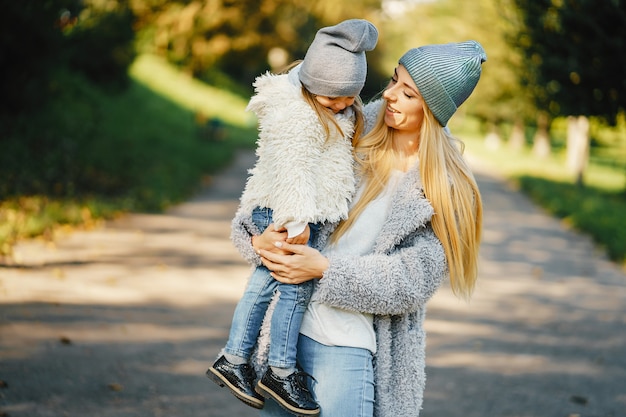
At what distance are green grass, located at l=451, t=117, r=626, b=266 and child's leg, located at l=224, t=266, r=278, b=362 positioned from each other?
8.84 meters

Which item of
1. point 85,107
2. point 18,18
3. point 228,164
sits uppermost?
point 18,18

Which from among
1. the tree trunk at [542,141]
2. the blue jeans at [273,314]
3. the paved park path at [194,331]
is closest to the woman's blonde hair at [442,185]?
the blue jeans at [273,314]

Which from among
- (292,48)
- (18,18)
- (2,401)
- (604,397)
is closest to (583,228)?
(604,397)

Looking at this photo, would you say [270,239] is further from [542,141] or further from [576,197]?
[542,141]

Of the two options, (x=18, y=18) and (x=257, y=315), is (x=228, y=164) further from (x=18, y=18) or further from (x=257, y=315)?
(x=257, y=315)

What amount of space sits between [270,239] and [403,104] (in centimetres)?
65

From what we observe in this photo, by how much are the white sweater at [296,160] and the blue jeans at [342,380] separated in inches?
17.6

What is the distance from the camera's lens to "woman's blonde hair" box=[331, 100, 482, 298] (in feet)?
8.21

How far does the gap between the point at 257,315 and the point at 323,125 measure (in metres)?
0.69

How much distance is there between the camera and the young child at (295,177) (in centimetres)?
245

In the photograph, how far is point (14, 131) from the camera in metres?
12.9

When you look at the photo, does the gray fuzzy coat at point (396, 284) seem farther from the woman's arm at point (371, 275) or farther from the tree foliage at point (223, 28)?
the tree foliage at point (223, 28)

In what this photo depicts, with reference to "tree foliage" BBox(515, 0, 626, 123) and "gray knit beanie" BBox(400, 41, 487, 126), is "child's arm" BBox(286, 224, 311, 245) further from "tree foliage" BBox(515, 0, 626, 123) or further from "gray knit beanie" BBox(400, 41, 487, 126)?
"tree foliage" BBox(515, 0, 626, 123)

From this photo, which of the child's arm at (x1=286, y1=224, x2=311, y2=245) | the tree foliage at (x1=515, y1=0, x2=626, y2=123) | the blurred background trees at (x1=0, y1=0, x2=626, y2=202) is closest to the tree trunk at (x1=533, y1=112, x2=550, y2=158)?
the blurred background trees at (x1=0, y1=0, x2=626, y2=202)
